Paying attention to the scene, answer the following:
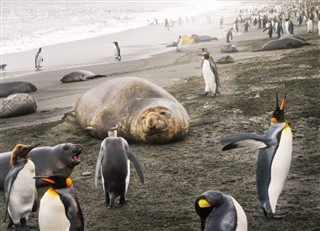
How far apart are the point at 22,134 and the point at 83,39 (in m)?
24.5

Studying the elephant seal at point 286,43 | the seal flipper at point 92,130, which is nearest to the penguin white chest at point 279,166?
the seal flipper at point 92,130

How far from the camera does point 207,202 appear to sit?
3.19 meters

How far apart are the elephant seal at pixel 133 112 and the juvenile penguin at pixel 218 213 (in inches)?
148

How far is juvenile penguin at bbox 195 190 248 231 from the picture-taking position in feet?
A: 10.3

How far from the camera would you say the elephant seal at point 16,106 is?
413 inches

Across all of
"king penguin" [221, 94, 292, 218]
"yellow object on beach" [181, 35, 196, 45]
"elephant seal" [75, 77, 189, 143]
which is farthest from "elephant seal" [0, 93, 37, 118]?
"yellow object on beach" [181, 35, 196, 45]

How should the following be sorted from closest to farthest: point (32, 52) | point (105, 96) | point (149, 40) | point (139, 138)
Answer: point (139, 138) → point (105, 96) → point (32, 52) → point (149, 40)

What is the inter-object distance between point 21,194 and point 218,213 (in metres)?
2.38

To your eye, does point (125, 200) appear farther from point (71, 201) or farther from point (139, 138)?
point (139, 138)

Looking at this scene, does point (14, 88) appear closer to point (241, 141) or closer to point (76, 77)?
point (76, 77)

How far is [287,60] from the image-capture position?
542 inches

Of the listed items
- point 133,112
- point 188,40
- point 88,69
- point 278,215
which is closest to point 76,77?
point 88,69

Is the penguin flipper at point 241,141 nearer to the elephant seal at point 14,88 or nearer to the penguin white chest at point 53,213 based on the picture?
the penguin white chest at point 53,213

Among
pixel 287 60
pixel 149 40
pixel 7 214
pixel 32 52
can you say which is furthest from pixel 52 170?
pixel 149 40
